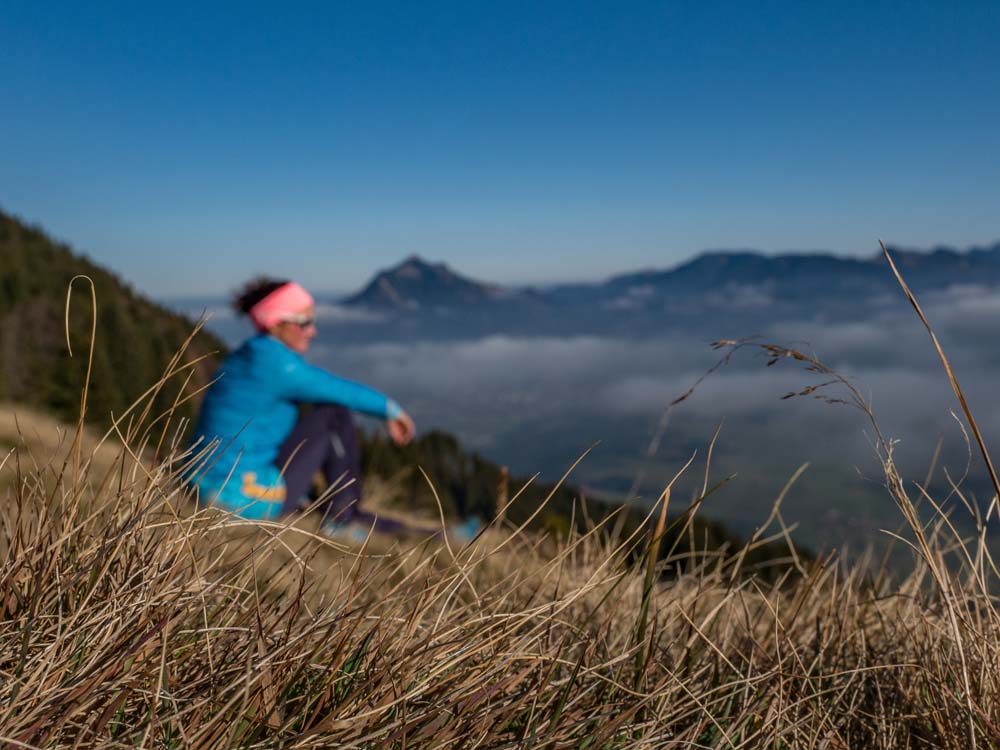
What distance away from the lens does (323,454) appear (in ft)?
15.8

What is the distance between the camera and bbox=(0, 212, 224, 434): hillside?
139 ft

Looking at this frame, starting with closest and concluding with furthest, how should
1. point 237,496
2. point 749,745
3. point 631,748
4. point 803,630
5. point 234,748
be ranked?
point 234,748
point 631,748
point 749,745
point 803,630
point 237,496

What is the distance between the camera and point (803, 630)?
1.84 metres

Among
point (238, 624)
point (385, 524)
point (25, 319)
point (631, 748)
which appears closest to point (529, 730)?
point (631, 748)

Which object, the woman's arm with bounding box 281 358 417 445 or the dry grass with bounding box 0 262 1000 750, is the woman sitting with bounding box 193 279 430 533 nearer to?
the woman's arm with bounding box 281 358 417 445

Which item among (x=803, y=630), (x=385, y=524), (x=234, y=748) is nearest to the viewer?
(x=234, y=748)

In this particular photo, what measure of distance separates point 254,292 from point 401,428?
52.1 inches

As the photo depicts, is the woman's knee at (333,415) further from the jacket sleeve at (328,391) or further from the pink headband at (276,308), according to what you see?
the pink headband at (276,308)

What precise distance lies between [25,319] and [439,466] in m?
46.6

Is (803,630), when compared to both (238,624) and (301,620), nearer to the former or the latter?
(301,620)

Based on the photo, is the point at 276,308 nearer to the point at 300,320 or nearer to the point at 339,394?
the point at 300,320

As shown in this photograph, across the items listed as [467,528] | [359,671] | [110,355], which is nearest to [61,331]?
[110,355]

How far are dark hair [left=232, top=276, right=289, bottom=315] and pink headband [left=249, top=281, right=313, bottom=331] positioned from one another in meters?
0.05

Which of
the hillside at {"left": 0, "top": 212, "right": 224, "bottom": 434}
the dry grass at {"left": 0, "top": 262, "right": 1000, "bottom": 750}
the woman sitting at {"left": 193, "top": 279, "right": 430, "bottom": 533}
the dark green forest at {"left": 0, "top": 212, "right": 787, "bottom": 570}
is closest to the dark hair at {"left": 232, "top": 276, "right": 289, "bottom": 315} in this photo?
the woman sitting at {"left": 193, "top": 279, "right": 430, "bottom": 533}
